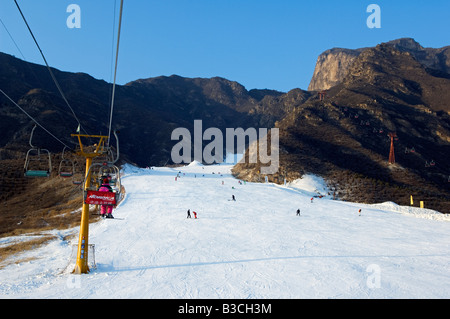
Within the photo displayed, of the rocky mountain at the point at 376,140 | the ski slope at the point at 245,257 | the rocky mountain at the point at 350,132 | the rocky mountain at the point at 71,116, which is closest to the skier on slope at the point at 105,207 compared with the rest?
the ski slope at the point at 245,257

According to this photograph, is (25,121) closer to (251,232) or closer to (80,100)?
(80,100)

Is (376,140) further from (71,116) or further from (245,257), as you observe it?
(71,116)

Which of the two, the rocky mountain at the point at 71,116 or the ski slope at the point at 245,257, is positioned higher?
the rocky mountain at the point at 71,116

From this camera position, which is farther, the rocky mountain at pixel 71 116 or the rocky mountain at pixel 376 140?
the rocky mountain at pixel 71 116

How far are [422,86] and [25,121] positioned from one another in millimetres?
147348

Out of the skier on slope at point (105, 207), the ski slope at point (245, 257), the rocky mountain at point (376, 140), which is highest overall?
the rocky mountain at point (376, 140)

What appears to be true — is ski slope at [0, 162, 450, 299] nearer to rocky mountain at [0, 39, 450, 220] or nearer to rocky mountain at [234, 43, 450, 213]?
rocky mountain at [234, 43, 450, 213]

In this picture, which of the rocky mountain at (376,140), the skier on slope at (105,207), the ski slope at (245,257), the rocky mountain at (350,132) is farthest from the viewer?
the rocky mountain at (350,132)

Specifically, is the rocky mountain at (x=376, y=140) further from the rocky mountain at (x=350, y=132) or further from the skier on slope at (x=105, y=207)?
the skier on slope at (x=105, y=207)

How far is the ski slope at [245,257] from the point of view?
11.4 metres

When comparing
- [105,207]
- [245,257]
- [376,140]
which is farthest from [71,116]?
[245,257]

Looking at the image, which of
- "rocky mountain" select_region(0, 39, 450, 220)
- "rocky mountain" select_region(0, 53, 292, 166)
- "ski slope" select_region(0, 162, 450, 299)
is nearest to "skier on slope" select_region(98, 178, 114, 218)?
"ski slope" select_region(0, 162, 450, 299)

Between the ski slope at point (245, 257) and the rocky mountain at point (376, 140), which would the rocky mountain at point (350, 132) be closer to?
the rocky mountain at point (376, 140)

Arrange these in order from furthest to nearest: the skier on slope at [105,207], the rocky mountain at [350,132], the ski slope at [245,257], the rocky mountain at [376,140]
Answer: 1. the rocky mountain at [350,132]
2. the rocky mountain at [376,140]
3. the skier on slope at [105,207]
4. the ski slope at [245,257]
